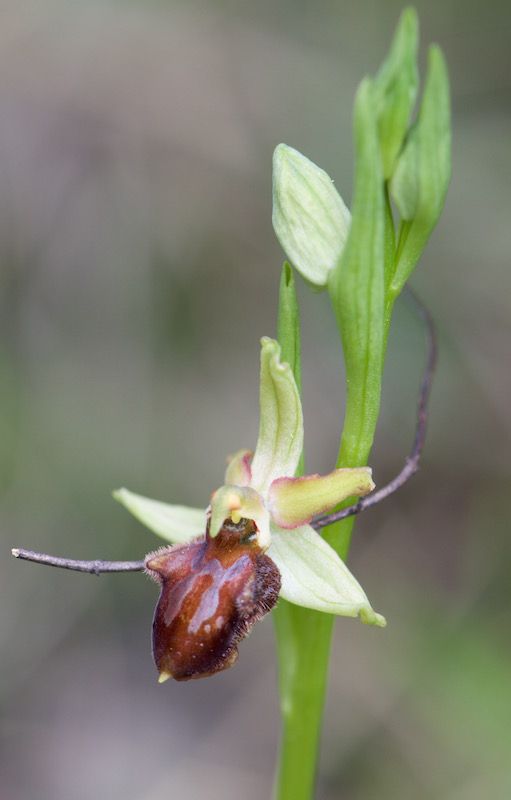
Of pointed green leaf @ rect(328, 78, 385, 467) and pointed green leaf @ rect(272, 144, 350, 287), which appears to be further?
pointed green leaf @ rect(272, 144, 350, 287)

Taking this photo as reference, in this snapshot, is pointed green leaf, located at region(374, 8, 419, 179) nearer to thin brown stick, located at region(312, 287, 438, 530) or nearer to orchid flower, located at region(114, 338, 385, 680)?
orchid flower, located at region(114, 338, 385, 680)

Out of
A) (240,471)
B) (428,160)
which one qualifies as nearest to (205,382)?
(240,471)

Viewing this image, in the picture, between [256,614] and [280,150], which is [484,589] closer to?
[256,614]

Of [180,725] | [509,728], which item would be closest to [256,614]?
[509,728]

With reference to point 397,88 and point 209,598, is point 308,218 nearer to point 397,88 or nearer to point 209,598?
point 397,88

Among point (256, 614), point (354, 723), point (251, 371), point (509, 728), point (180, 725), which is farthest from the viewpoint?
point (251, 371)

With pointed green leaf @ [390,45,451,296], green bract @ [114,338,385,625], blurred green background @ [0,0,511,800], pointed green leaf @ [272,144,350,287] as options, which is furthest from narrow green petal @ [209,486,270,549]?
blurred green background @ [0,0,511,800]

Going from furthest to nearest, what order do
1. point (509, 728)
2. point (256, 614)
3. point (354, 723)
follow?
1. point (354, 723)
2. point (509, 728)
3. point (256, 614)
